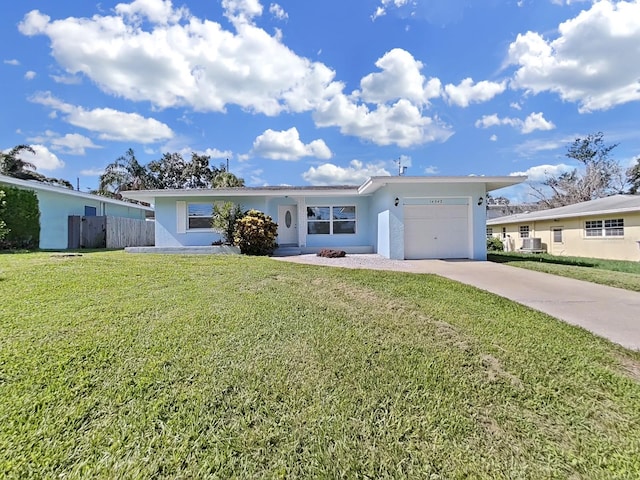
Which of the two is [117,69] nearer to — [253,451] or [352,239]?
[352,239]

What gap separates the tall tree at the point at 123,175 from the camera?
3028cm

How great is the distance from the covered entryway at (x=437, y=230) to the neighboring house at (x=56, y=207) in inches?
647

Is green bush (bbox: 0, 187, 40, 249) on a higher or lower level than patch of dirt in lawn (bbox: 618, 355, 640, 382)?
higher

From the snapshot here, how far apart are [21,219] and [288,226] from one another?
1110cm

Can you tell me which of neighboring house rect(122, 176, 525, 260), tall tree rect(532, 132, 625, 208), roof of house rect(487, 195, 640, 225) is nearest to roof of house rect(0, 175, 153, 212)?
neighboring house rect(122, 176, 525, 260)

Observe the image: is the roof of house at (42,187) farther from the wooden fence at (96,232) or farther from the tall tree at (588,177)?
the tall tree at (588,177)

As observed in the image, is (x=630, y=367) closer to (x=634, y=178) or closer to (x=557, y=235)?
(x=557, y=235)

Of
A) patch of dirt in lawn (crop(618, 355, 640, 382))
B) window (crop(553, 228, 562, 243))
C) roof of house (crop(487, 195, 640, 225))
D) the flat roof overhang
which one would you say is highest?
the flat roof overhang

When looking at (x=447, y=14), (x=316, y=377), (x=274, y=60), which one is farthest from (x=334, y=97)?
(x=316, y=377)

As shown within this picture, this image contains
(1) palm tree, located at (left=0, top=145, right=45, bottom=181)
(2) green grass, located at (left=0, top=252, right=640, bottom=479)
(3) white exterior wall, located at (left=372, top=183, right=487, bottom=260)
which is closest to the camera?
(2) green grass, located at (left=0, top=252, right=640, bottom=479)

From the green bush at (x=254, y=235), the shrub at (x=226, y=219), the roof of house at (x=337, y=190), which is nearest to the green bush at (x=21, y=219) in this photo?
the roof of house at (x=337, y=190)

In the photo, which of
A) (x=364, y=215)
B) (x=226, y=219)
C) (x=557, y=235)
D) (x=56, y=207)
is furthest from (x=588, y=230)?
(x=56, y=207)

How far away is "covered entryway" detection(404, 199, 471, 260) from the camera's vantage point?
41.8 feet

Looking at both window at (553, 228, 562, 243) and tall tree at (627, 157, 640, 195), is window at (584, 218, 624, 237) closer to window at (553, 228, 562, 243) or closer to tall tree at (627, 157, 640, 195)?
window at (553, 228, 562, 243)
